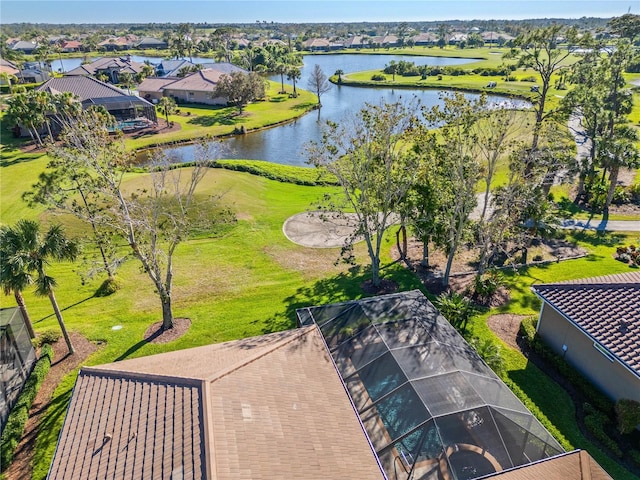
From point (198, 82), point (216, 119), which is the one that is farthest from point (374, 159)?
point (198, 82)

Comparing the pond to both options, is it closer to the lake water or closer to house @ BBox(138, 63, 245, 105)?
the lake water

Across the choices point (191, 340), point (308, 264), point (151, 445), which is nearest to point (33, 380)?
point (191, 340)

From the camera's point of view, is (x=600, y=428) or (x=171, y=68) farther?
(x=171, y=68)

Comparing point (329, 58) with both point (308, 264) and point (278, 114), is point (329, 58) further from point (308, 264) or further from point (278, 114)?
point (308, 264)

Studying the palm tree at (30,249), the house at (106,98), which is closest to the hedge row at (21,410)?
the palm tree at (30,249)

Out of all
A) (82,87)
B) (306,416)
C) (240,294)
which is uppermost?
(82,87)

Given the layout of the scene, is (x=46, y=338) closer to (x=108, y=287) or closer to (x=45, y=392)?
(x=45, y=392)
